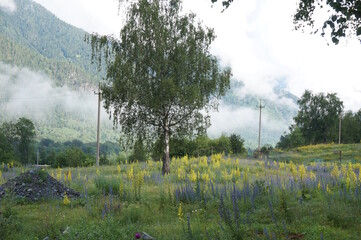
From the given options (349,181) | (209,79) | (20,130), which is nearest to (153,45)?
(209,79)

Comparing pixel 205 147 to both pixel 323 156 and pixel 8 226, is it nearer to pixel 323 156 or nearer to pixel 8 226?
pixel 323 156

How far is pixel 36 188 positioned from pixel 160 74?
401 inches

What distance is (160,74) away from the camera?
68.5 feet

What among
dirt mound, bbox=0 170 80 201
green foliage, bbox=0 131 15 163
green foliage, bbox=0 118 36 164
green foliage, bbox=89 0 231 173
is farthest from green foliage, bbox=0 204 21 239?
green foliage, bbox=0 118 36 164

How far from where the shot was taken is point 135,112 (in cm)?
2120

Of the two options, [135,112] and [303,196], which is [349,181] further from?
[135,112]

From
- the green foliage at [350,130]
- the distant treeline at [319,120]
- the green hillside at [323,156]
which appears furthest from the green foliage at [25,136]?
the green foliage at [350,130]

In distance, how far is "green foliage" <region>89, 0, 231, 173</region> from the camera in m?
20.4

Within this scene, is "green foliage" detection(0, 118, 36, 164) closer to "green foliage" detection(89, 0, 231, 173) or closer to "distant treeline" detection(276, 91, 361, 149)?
"green foliage" detection(89, 0, 231, 173)

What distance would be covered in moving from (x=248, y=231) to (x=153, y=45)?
16013 mm

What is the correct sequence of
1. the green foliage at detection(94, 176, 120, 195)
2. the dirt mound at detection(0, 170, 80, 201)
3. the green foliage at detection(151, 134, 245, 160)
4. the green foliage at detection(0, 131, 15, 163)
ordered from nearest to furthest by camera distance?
1. the dirt mound at detection(0, 170, 80, 201)
2. the green foliage at detection(94, 176, 120, 195)
3. the green foliage at detection(151, 134, 245, 160)
4. the green foliage at detection(0, 131, 15, 163)

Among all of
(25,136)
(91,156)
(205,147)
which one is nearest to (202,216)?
(205,147)

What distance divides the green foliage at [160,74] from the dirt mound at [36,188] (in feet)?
24.7

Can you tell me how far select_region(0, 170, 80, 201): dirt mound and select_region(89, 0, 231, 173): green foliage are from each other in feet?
24.7
